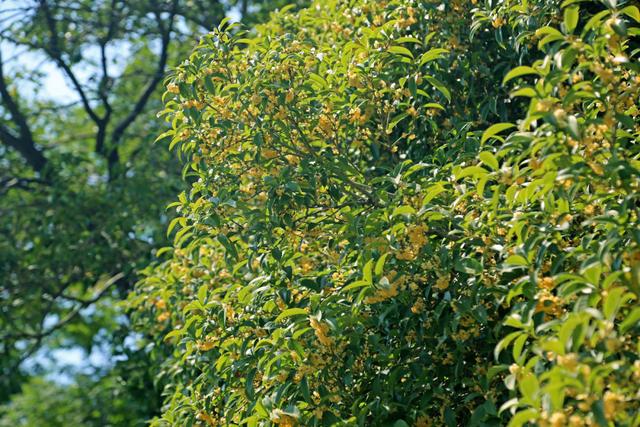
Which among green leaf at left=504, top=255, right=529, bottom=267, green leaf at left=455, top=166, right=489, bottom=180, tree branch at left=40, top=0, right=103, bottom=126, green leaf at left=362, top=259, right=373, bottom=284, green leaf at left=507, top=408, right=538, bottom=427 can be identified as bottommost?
green leaf at left=507, top=408, right=538, bottom=427

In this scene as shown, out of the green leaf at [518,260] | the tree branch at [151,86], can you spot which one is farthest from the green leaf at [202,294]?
the tree branch at [151,86]

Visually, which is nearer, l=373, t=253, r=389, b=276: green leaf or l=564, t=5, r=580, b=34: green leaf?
l=564, t=5, r=580, b=34: green leaf

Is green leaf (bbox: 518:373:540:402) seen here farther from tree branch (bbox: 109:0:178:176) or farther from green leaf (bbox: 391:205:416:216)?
tree branch (bbox: 109:0:178:176)

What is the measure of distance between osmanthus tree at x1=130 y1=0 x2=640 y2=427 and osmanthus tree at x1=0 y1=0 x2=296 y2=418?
2424 mm

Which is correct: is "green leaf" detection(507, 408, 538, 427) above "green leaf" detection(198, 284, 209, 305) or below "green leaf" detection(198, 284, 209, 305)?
below

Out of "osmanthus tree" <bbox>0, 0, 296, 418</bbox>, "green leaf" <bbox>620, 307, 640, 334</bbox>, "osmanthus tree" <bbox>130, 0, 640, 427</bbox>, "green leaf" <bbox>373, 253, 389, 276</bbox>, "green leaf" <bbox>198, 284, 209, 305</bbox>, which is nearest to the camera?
"green leaf" <bbox>620, 307, 640, 334</bbox>

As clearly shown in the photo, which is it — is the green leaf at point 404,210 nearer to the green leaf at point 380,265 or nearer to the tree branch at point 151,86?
the green leaf at point 380,265

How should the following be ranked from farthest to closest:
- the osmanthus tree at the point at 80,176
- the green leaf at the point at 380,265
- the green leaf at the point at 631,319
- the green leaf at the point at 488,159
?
1. the osmanthus tree at the point at 80,176
2. the green leaf at the point at 380,265
3. the green leaf at the point at 488,159
4. the green leaf at the point at 631,319

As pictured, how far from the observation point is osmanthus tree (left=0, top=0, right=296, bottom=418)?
6176 mm

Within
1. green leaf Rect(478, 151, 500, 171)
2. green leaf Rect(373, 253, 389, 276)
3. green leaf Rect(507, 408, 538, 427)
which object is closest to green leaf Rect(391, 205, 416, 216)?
green leaf Rect(373, 253, 389, 276)

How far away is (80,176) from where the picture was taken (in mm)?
6723

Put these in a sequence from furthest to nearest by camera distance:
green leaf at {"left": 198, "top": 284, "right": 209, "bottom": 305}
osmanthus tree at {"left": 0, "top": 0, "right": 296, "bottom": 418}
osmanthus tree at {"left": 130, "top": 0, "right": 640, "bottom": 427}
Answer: osmanthus tree at {"left": 0, "top": 0, "right": 296, "bottom": 418}, green leaf at {"left": 198, "top": 284, "right": 209, "bottom": 305}, osmanthus tree at {"left": 130, "top": 0, "right": 640, "bottom": 427}

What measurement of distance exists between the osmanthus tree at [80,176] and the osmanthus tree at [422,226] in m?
2.42

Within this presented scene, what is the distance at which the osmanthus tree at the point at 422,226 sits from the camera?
2.15 metres
